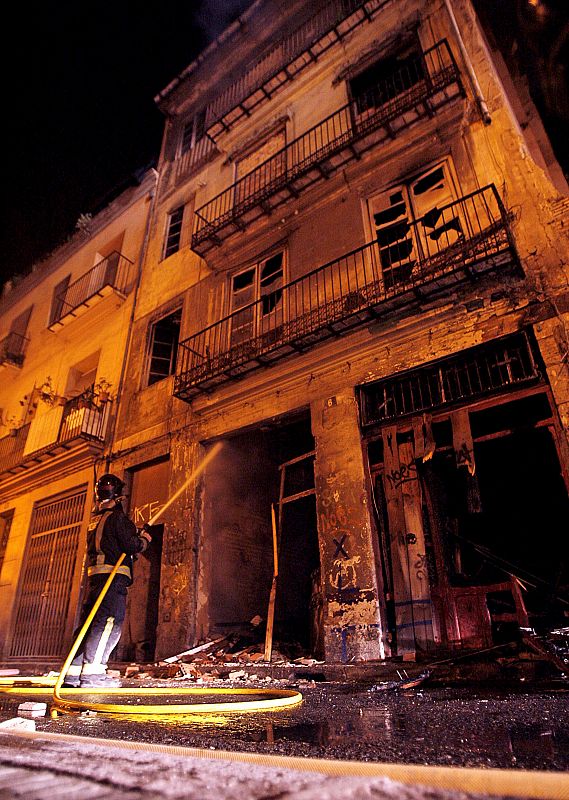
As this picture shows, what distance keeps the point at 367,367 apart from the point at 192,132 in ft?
41.8

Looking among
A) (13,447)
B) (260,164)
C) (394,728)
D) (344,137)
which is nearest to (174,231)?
(260,164)

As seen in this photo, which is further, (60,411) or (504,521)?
(60,411)

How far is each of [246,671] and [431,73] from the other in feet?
36.9

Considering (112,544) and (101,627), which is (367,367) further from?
(101,627)

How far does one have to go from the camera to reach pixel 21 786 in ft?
3.31

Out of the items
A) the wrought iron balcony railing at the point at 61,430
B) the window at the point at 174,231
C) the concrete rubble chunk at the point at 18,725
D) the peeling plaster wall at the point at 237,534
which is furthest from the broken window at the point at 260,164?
the concrete rubble chunk at the point at 18,725

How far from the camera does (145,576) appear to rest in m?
9.50

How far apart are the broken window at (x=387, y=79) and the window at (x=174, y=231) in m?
6.20

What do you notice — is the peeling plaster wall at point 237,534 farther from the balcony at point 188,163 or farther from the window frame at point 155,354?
the balcony at point 188,163

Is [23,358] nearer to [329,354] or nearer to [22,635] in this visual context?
[22,635]

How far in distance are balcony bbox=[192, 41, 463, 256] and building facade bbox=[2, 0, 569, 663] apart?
62 millimetres

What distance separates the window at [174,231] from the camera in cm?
1352

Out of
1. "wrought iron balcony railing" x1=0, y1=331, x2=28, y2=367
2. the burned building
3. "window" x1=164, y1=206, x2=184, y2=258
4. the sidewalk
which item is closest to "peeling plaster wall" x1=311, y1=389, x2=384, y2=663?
the burned building

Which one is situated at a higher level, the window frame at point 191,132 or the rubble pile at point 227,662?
the window frame at point 191,132
